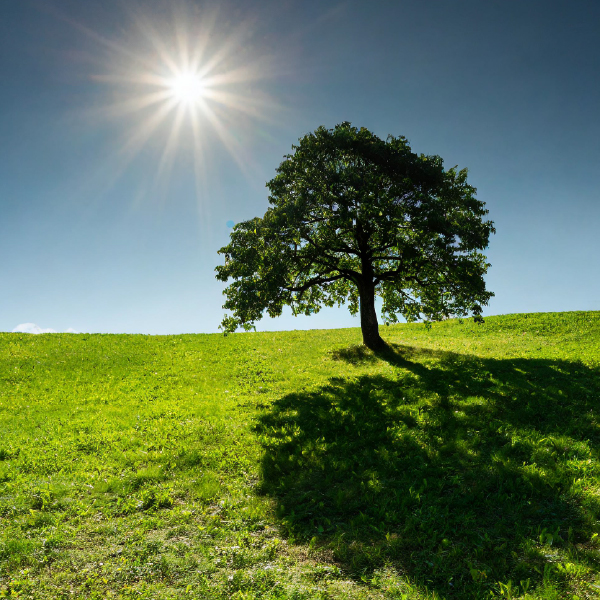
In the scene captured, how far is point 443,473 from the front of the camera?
35.4 feet

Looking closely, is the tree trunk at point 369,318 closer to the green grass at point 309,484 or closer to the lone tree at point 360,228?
the lone tree at point 360,228

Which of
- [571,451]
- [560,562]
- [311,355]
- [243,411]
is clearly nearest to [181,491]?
[243,411]

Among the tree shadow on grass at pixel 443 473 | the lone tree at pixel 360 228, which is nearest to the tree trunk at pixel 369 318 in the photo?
the lone tree at pixel 360 228

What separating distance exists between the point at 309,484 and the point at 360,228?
60.8 ft

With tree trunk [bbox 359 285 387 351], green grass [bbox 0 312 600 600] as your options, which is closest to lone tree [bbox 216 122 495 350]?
tree trunk [bbox 359 285 387 351]

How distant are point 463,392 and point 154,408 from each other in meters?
13.7

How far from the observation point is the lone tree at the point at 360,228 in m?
22.8

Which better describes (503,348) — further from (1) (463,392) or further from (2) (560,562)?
(2) (560,562)

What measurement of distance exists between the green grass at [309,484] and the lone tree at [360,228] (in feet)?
18.5

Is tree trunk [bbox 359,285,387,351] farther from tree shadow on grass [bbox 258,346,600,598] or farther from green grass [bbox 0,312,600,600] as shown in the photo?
tree shadow on grass [bbox 258,346,600,598]

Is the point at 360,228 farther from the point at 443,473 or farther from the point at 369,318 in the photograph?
the point at 443,473

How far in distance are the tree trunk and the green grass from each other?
5752 millimetres

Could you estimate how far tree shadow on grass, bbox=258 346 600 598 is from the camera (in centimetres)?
786

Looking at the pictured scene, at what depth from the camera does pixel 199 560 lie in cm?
790
